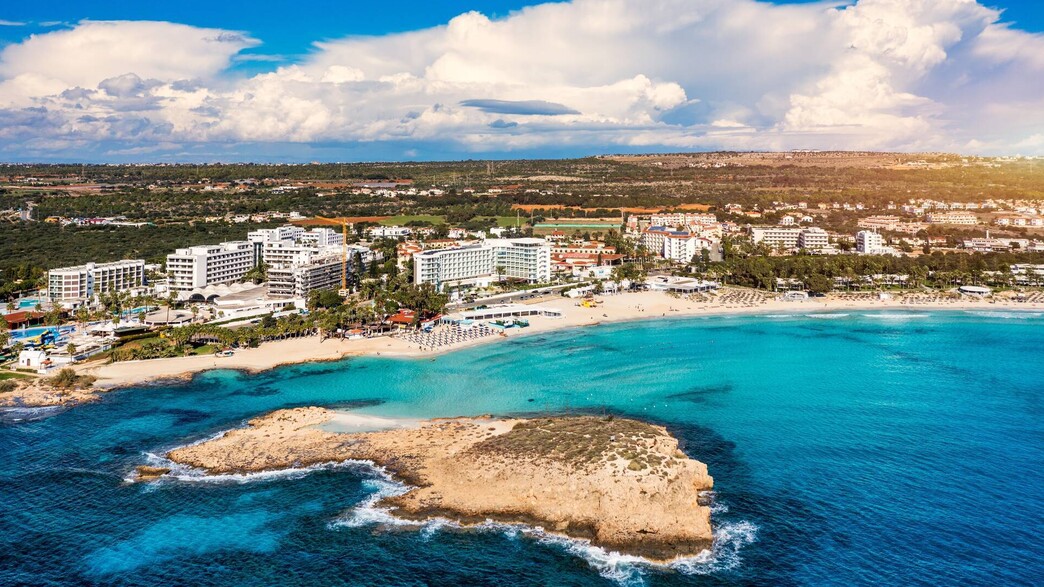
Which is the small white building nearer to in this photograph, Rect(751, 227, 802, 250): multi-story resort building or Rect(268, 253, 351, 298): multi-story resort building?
Rect(268, 253, 351, 298): multi-story resort building

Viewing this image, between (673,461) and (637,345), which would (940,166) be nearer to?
(637,345)

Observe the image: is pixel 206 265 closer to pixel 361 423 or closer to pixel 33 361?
pixel 33 361

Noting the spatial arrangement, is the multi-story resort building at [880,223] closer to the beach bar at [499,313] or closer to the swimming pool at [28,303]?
the beach bar at [499,313]

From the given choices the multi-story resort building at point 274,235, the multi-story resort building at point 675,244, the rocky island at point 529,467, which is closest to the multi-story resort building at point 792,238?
the multi-story resort building at point 675,244

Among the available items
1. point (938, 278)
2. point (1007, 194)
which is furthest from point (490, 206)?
point (1007, 194)

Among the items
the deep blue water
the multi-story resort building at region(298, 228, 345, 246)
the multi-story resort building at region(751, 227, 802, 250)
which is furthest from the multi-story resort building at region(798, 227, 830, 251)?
the multi-story resort building at region(298, 228, 345, 246)
